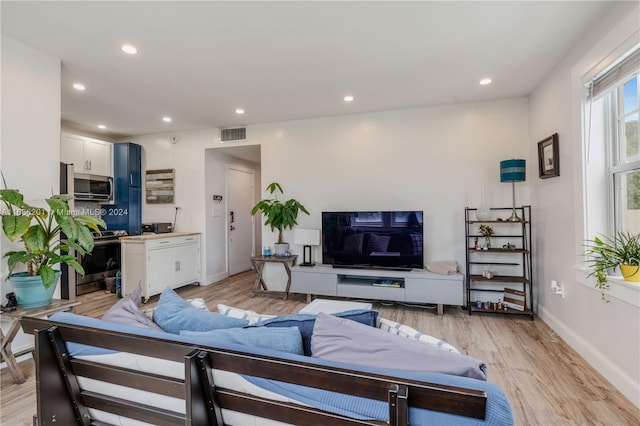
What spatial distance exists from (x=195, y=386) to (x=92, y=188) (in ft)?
16.5

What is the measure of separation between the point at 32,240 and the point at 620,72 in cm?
431

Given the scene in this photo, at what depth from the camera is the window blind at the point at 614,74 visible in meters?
1.91

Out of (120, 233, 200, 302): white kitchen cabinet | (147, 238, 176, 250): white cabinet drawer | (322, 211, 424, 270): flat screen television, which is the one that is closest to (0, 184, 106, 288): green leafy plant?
(120, 233, 200, 302): white kitchen cabinet

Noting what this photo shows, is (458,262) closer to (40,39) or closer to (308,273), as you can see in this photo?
(308,273)

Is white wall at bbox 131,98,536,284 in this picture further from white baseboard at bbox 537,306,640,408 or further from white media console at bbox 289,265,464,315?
white baseboard at bbox 537,306,640,408

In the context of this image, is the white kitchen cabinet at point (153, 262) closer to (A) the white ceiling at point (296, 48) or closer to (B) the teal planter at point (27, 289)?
(B) the teal planter at point (27, 289)

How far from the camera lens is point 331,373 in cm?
80

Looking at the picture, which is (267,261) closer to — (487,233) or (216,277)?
(216,277)

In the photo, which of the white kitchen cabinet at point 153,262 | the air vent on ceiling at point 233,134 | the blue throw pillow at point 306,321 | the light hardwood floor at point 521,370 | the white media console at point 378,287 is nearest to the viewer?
the blue throw pillow at point 306,321

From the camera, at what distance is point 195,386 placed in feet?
2.97

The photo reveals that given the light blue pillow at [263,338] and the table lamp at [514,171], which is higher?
the table lamp at [514,171]

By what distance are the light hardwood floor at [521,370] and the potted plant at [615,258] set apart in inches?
25.3

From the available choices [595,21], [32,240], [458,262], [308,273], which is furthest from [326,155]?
[32,240]

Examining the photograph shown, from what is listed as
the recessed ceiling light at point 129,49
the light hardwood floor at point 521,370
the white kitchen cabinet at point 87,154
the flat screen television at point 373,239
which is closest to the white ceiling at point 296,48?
the recessed ceiling light at point 129,49
